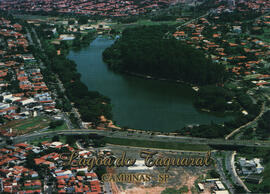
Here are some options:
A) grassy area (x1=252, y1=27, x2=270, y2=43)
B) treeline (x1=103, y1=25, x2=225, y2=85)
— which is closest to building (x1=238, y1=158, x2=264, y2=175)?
treeline (x1=103, y1=25, x2=225, y2=85)

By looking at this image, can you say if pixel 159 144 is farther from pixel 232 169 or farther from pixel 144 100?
pixel 144 100

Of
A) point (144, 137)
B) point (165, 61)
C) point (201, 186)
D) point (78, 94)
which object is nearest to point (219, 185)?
point (201, 186)

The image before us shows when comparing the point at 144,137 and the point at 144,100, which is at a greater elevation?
the point at 144,137

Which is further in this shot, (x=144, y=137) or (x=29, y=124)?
(x=29, y=124)

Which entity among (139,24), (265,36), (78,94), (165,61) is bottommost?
(139,24)

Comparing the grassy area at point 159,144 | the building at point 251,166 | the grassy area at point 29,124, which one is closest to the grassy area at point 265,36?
the grassy area at point 159,144

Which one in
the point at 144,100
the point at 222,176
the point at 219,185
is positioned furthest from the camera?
the point at 144,100

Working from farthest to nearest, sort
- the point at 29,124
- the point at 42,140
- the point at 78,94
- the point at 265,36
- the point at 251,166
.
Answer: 1. the point at 265,36
2. the point at 78,94
3. the point at 29,124
4. the point at 42,140
5. the point at 251,166
